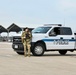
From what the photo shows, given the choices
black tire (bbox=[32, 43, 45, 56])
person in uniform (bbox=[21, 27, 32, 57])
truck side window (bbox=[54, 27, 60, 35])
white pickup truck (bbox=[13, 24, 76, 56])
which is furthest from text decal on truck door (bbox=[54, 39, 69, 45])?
person in uniform (bbox=[21, 27, 32, 57])

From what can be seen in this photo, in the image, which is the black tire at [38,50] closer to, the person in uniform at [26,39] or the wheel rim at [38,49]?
the wheel rim at [38,49]

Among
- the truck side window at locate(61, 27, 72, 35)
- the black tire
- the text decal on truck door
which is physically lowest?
the black tire

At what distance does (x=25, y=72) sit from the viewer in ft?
41.0

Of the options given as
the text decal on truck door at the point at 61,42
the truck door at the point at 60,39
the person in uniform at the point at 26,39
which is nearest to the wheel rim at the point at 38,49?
the truck door at the point at 60,39

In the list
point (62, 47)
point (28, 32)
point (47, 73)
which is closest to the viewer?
point (47, 73)

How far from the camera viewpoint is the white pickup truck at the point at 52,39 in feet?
69.4

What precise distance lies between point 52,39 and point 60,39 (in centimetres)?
55

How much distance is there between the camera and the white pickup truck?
21.2 meters

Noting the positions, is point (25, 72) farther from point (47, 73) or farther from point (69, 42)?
point (69, 42)

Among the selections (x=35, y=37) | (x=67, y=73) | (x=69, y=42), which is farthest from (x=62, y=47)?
(x=67, y=73)

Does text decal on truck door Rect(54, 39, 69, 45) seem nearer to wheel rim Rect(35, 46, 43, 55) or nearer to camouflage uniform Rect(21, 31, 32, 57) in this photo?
wheel rim Rect(35, 46, 43, 55)

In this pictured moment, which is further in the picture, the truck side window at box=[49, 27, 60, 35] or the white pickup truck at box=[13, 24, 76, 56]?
the truck side window at box=[49, 27, 60, 35]

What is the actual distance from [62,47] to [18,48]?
271 centimetres

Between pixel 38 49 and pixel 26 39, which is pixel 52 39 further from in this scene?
pixel 26 39
